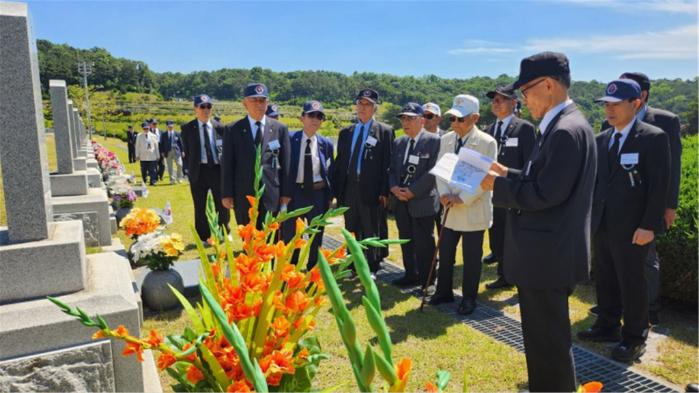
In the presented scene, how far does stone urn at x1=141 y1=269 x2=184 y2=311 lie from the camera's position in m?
5.10

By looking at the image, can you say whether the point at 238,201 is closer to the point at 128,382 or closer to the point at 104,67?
the point at 128,382

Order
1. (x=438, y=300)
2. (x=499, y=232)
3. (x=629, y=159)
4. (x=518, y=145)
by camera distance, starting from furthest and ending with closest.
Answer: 1. (x=499, y=232)
2. (x=518, y=145)
3. (x=438, y=300)
4. (x=629, y=159)

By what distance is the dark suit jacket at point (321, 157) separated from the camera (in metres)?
6.33

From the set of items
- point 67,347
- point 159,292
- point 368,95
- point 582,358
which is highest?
point 368,95

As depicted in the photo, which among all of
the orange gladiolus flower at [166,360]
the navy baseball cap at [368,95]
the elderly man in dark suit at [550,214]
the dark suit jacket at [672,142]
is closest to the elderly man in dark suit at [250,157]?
the navy baseball cap at [368,95]

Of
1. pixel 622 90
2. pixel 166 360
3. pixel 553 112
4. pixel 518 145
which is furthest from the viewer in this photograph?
pixel 518 145

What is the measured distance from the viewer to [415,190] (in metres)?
5.61

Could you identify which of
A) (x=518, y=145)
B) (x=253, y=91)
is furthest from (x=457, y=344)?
(x=253, y=91)

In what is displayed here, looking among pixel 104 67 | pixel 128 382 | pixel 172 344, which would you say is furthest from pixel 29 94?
pixel 104 67

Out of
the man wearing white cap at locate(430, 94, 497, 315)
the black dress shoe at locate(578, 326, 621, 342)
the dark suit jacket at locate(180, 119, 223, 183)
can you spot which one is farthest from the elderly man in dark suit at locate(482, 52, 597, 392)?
the dark suit jacket at locate(180, 119, 223, 183)

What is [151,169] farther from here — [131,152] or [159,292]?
[159,292]

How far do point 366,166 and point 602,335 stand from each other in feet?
10.5

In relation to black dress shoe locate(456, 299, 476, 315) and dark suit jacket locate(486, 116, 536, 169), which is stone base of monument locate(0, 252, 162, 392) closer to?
black dress shoe locate(456, 299, 476, 315)

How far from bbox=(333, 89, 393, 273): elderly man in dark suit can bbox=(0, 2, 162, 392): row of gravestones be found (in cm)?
356
